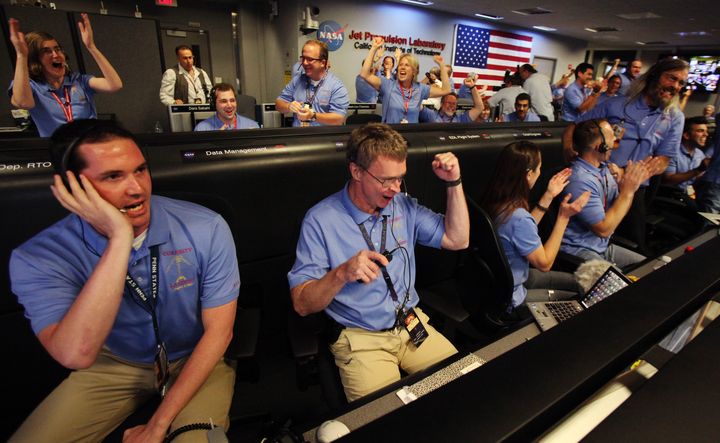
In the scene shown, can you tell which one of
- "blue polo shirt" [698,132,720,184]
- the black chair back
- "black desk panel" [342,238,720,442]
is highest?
"black desk panel" [342,238,720,442]

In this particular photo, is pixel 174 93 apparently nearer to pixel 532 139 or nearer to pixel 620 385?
pixel 532 139

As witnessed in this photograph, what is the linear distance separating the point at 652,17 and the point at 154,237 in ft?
35.8

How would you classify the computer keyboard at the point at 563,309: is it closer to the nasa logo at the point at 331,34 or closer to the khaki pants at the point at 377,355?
the khaki pants at the point at 377,355

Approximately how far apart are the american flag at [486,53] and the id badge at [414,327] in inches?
348

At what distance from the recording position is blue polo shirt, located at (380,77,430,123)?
4125 millimetres

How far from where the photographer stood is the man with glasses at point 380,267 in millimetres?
1363

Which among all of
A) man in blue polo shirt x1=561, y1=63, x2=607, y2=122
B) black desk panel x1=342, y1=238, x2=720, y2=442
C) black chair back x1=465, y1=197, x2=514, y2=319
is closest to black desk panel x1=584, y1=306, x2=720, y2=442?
black desk panel x1=342, y1=238, x2=720, y2=442

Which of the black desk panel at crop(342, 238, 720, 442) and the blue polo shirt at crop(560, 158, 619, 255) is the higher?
the black desk panel at crop(342, 238, 720, 442)

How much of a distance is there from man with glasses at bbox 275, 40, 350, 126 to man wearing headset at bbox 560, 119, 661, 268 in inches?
70.7

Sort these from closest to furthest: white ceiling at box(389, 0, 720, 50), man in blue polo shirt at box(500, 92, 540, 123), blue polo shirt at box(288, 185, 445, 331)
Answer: blue polo shirt at box(288, 185, 445, 331), man in blue polo shirt at box(500, 92, 540, 123), white ceiling at box(389, 0, 720, 50)

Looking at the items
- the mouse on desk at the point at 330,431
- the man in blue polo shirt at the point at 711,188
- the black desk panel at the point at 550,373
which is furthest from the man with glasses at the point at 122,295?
the man in blue polo shirt at the point at 711,188

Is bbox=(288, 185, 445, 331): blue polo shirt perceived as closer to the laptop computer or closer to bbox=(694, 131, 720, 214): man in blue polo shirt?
the laptop computer

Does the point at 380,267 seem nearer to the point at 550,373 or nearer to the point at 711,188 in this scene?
the point at 550,373

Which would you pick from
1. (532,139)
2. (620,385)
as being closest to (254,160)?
(620,385)
